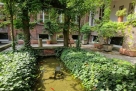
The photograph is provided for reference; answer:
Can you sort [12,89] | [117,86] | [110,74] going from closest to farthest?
1. [12,89]
2. [117,86]
3. [110,74]

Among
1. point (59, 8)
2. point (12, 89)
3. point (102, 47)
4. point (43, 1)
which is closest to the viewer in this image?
point (12, 89)

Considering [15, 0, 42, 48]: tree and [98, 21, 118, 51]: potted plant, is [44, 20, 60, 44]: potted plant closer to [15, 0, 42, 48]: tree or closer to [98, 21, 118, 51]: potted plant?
[98, 21, 118, 51]: potted plant

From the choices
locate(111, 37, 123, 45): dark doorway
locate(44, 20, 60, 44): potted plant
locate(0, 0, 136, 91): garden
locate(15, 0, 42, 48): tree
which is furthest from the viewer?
locate(44, 20, 60, 44): potted plant

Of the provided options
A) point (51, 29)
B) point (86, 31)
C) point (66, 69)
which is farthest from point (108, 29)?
point (51, 29)

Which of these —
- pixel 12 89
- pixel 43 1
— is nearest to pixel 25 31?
pixel 43 1

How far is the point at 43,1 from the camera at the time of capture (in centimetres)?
710

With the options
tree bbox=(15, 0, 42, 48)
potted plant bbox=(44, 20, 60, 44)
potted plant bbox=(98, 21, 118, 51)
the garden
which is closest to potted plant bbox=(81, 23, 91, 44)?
potted plant bbox=(44, 20, 60, 44)

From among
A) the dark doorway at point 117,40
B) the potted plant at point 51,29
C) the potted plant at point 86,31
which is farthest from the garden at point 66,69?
the potted plant at point 51,29

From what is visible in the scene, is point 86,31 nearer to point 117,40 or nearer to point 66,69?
point 117,40

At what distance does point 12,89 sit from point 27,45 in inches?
211

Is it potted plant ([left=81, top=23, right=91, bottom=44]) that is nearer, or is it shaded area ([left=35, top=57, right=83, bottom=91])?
shaded area ([left=35, top=57, right=83, bottom=91])

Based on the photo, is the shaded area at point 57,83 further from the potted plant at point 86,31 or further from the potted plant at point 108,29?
the potted plant at point 86,31

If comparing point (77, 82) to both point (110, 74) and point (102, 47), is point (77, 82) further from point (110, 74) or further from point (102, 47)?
point (102, 47)

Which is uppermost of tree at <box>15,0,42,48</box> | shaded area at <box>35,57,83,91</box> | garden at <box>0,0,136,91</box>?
tree at <box>15,0,42,48</box>
